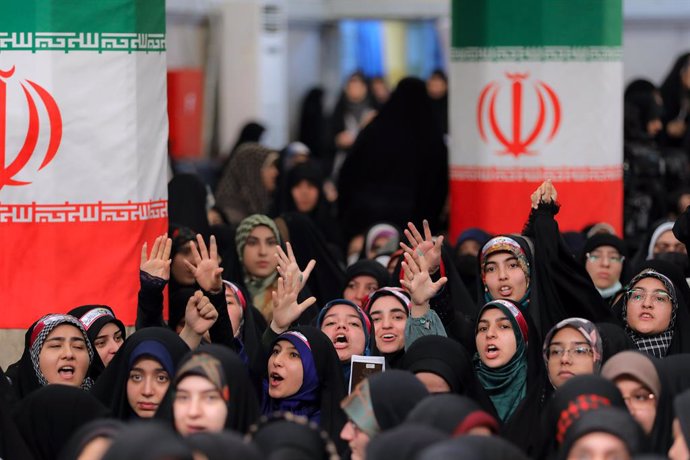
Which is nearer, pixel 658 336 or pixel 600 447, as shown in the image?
pixel 600 447

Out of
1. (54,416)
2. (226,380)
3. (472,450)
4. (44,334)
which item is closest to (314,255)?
(44,334)

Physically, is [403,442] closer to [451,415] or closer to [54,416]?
[451,415]

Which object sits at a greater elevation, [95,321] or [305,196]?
[305,196]

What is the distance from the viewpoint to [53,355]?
6.63m

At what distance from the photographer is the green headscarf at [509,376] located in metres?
6.89

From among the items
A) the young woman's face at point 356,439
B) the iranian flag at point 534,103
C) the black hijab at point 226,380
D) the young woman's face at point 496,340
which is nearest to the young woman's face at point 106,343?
the black hijab at point 226,380

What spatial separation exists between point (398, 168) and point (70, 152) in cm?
457

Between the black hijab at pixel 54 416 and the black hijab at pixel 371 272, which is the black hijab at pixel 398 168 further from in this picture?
the black hijab at pixel 54 416

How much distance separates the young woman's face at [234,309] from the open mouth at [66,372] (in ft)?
3.27

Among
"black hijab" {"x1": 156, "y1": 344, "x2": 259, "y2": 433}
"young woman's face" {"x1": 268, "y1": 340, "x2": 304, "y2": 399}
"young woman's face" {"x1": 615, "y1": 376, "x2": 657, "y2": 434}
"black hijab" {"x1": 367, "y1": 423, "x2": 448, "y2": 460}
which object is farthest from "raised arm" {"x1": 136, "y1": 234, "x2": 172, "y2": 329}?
"black hijab" {"x1": 367, "y1": 423, "x2": 448, "y2": 460}

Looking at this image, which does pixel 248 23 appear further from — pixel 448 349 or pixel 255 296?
pixel 448 349

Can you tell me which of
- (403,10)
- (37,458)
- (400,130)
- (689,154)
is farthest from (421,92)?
(403,10)

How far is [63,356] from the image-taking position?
21.7 feet

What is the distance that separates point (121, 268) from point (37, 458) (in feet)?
4.64
